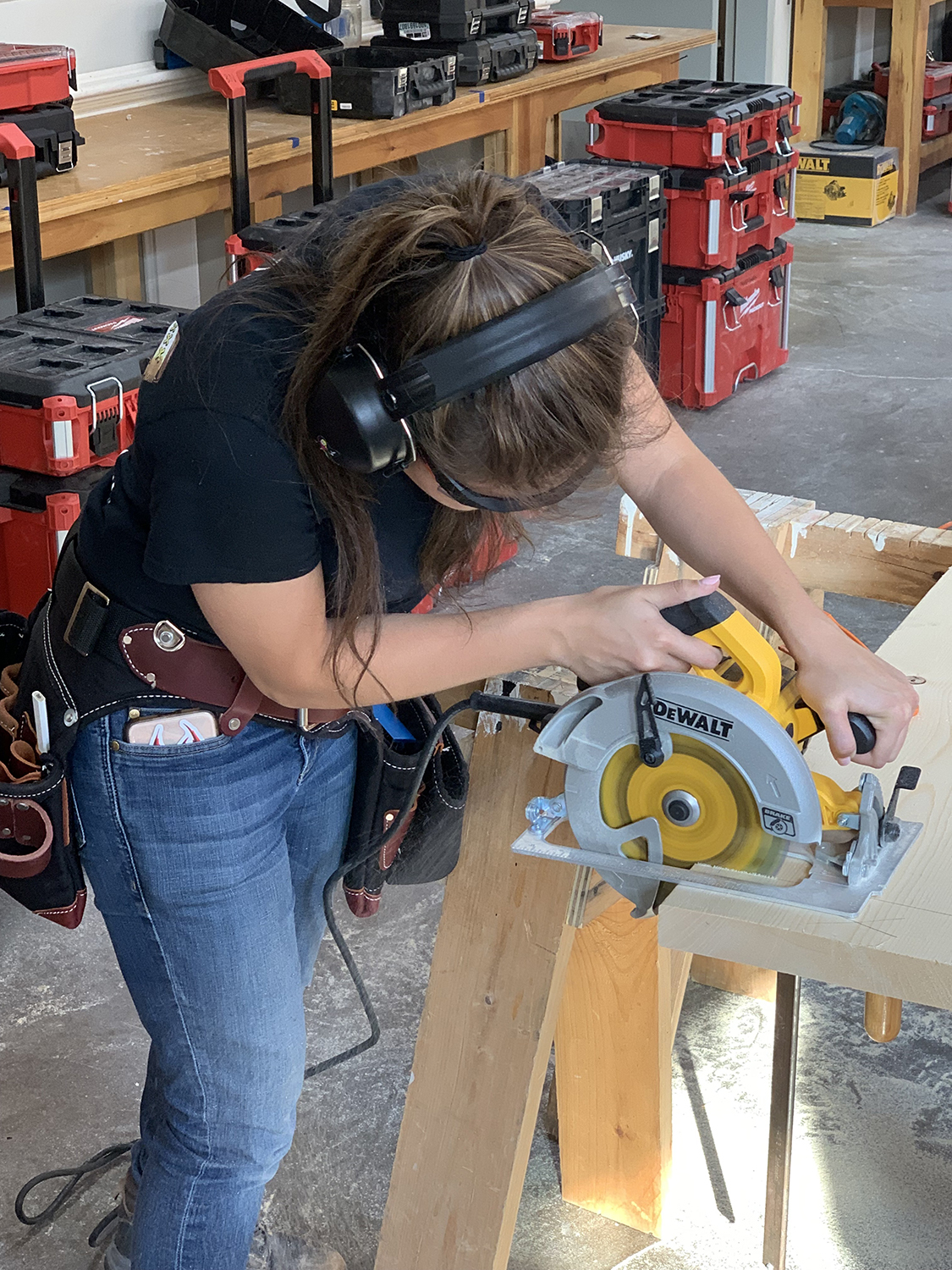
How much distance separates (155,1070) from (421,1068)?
0.28m

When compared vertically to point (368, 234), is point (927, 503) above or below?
below

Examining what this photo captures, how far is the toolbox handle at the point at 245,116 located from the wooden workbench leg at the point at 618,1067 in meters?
2.55

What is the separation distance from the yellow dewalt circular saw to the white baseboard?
389 centimetres

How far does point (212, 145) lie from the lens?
405 centimetres

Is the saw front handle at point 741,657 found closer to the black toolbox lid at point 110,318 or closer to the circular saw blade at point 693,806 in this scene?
the circular saw blade at point 693,806

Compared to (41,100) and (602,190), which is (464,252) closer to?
(41,100)

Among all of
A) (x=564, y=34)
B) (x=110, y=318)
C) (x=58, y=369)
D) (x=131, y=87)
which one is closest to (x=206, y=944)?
(x=58, y=369)

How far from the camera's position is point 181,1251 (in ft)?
4.58

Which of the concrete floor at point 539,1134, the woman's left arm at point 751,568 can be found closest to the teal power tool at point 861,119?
the concrete floor at point 539,1134

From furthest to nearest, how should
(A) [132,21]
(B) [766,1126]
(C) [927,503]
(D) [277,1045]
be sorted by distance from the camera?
1. (A) [132,21]
2. (C) [927,503]
3. (B) [766,1126]
4. (D) [277,1045]

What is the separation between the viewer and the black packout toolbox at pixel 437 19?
15.7 ft

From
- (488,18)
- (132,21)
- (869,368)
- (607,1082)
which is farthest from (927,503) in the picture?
(132,21)

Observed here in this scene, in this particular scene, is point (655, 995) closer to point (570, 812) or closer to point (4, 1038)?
point (570, 812)

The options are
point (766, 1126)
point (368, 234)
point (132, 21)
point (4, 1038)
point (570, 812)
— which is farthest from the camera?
point (132, 21)
